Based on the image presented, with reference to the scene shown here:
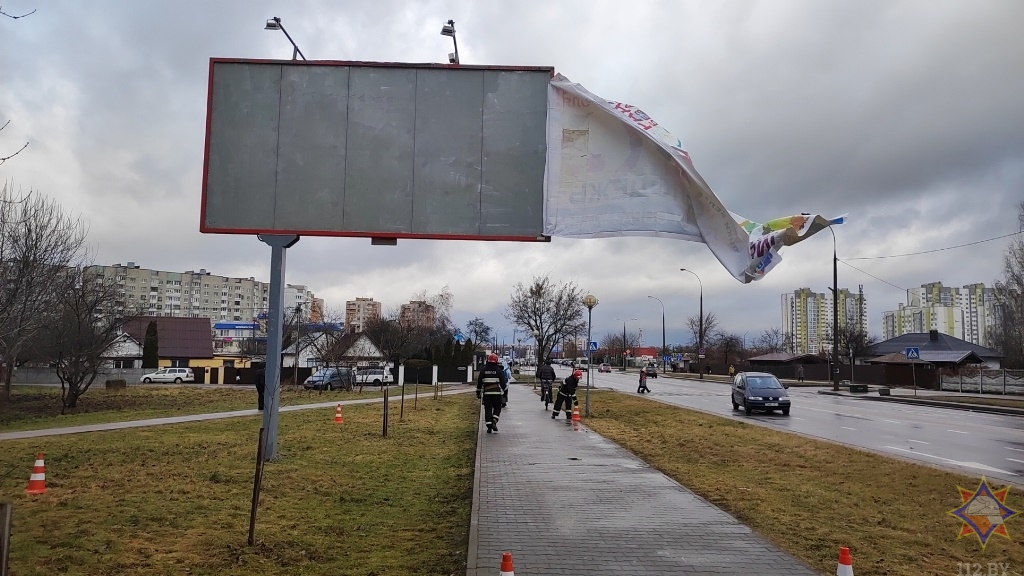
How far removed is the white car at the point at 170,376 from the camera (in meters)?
49.3

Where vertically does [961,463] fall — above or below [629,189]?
below

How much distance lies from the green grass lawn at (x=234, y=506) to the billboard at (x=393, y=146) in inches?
116

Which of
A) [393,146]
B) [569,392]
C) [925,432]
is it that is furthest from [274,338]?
[925,432]

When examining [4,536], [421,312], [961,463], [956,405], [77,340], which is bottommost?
[956,405]

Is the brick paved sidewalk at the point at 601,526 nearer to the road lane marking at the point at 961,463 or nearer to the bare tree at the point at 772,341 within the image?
the road lane marking at the point at 961,463

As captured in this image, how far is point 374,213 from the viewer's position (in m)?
6.90

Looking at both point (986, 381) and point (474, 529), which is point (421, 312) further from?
point (474, 529)

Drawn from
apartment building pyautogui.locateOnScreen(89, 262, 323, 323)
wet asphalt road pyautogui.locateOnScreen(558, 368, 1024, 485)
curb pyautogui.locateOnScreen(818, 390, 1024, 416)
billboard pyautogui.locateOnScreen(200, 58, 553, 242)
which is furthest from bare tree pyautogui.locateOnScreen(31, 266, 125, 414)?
apartment building pyautogui.locateOnScreen(89, 262, 323, 323)

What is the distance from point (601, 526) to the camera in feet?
22.8

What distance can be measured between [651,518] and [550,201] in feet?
11.5

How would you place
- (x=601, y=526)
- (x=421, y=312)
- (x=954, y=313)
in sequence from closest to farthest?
(x=601, y=526) < (x=421, y=312) < (x=954, y=313)

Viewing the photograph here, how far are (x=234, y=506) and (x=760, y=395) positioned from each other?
19.9 meters

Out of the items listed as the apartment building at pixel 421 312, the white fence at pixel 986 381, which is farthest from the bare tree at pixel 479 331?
the white fence at pixel 986 381

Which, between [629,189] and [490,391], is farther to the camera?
[490,391]
